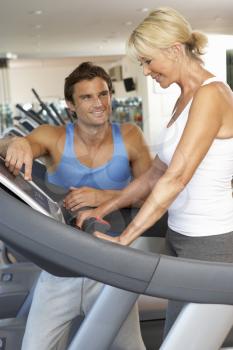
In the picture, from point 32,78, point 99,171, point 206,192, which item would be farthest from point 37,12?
point 206,192

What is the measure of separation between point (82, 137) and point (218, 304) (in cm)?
84

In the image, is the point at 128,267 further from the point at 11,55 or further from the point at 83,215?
the point at 11,55

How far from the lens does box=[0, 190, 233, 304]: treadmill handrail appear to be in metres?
0.87

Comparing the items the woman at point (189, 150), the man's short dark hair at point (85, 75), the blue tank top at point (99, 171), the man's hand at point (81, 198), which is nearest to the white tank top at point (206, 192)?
the woman at point (189, 150)

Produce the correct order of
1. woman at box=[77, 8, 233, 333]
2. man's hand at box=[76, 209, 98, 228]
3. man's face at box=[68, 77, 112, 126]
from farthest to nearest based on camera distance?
man's face at box=[68, 77, 112, 126]
man's hand at box=[76, 209, 98, 228]
woman at box=[77, 8, 233, 333]

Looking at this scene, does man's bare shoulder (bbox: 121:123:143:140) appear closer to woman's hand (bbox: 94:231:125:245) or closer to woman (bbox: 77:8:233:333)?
woman (bbox: 77:8:233:333)

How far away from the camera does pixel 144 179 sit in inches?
55.4

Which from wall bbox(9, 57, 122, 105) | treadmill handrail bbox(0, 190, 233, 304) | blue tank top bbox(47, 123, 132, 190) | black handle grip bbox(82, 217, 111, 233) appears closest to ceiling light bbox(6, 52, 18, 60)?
wall bbox(9, 57, 122, 105)

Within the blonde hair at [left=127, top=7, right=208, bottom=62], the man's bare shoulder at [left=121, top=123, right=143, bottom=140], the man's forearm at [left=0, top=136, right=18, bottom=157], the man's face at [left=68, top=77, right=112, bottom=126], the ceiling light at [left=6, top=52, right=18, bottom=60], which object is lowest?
the man's bare shoulder at [left=121, top=123, right=143, bottom=140]

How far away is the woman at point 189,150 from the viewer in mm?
1029

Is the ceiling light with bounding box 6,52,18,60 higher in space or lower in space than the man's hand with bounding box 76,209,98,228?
higher

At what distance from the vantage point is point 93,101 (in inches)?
64.9

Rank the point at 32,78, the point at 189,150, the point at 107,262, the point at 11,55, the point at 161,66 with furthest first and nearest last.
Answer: the point at 11,55 < the point at 32,78 < the point at 161,66 < the point at 189,150 < the point at 107,262

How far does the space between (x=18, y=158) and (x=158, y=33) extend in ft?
1.45
